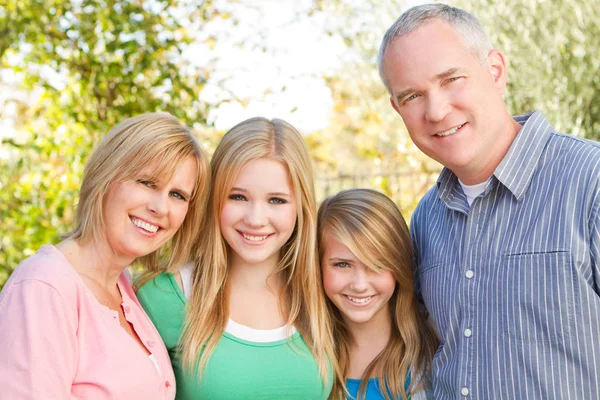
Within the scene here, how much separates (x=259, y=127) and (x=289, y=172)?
0.82ft

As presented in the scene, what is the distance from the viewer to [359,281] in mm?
2766

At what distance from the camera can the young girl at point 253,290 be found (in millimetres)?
2564

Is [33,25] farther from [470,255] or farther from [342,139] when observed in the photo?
[342,139]

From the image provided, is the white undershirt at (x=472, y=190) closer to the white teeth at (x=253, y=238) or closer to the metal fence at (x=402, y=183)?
the white teeth at (x=253, y=238)

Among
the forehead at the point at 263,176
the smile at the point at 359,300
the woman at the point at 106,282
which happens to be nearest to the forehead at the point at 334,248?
the smile at the point at 359,300

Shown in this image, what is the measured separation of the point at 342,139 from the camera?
16.9 metres

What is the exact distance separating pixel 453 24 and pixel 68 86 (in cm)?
285

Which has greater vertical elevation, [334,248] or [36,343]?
[334,248]

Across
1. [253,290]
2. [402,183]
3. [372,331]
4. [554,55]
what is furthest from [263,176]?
[402,183]

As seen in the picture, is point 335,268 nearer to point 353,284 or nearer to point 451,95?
point 353,284

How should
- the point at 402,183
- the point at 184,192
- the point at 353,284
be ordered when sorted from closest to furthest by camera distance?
the point at 184,192
the point at 353,284
the point at 402,183

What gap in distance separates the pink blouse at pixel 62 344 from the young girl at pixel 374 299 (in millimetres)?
932

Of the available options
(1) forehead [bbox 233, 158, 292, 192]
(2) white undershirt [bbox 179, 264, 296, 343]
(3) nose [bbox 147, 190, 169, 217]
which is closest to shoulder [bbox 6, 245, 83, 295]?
(3) nose [bbox 147, 190, 169, 217]

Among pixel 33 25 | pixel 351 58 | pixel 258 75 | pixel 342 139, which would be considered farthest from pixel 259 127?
pixel 342 139
